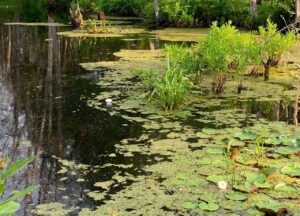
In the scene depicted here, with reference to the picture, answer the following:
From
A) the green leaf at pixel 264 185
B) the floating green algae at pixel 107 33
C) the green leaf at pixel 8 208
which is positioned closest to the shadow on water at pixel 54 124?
the green leaf at pixel 264 185

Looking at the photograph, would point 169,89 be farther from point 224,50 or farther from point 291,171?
point 291,171

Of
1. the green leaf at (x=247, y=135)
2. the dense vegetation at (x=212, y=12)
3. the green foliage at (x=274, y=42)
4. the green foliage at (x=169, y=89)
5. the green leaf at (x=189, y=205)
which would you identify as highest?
the dense vegetation at (x=212, y=12)

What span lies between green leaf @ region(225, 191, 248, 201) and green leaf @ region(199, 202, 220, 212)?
187 millimetres

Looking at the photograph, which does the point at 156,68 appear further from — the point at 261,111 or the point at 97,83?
the point at 261,111

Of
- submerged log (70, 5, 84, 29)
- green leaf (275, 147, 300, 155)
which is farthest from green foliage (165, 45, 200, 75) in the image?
submerged log (70, 5, 84, 29)

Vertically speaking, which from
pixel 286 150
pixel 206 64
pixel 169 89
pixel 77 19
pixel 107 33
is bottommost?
pixel 286 150

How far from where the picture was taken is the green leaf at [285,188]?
3652 mm

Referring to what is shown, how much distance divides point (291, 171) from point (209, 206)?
973 mm

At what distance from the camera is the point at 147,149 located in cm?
466

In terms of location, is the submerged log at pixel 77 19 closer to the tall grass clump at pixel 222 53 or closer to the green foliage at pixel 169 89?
the tall grass clump at pixel 222 53

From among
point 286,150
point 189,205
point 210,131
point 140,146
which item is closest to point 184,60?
point 210,131

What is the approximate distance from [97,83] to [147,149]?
10.6ft

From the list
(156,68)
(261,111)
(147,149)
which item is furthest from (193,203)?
(156,68)

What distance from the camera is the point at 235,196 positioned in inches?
140
